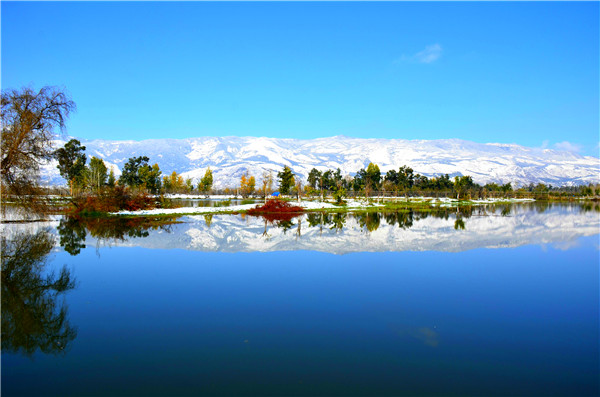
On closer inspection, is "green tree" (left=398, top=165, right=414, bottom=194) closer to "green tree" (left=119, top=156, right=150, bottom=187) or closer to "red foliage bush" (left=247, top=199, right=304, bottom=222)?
"red foliage bush" (left=247, top=199, right=304, bottom=222)

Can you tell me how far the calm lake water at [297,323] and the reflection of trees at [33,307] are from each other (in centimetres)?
4

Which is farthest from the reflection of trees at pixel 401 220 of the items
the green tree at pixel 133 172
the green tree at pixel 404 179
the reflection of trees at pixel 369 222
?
the green tree at pixel 133 172

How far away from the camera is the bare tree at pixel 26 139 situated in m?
16.0

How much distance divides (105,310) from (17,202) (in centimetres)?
1359

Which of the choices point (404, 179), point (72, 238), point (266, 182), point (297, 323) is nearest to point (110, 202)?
point (72, 238)

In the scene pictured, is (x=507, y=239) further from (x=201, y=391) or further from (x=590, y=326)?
(x=201, y=391)

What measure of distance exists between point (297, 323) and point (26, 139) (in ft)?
49.7

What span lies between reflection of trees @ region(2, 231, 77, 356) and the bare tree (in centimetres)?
520

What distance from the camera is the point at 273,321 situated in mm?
6820

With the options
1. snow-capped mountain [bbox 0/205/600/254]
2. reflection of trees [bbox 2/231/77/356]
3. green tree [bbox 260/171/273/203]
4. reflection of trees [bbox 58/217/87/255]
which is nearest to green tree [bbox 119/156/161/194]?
green tree [bbox 260/171/273/203]

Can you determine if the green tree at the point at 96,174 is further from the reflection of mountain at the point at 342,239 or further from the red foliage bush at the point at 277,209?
the reflection of mountain at the point at 342,239

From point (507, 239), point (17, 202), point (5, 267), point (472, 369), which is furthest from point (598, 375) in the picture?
point (17, 202)

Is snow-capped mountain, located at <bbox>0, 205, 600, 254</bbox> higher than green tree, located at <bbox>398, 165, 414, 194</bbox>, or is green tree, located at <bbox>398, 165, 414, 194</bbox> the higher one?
green tree, located at <bbox>398, 165, 414, 194</bbox>

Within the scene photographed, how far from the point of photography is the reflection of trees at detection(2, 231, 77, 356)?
598cm
